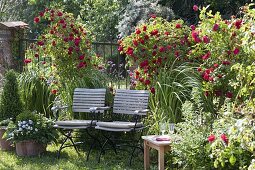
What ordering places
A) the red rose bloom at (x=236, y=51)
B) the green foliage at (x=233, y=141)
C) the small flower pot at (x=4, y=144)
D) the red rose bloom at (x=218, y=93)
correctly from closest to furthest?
the green foliage at (x=233, y=141) → the red rose bloom at (x=236, y=51) → the red rose bloom at (x=218, y=93) → the small flower pot at (x=4, y=144)

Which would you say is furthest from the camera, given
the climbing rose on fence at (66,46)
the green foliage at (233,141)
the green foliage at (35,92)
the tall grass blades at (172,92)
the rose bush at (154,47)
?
the green foliage at (35,92)

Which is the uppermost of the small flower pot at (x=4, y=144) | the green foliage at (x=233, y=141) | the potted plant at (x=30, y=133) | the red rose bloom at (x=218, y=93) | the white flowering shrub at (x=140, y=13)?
the white flowering shrub at (x=140, y=13)

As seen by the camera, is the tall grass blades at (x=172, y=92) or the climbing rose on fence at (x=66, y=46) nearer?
Answer: the tall grass blades at (x=172, y=92)

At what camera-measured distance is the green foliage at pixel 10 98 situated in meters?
5.99

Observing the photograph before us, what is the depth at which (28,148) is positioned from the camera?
556 cm

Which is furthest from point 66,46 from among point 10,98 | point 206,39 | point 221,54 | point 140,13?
point 140,13

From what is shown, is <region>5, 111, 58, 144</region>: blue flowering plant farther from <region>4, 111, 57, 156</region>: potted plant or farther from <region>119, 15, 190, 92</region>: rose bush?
<region>119, 15, 190, 92</region>: rose bush

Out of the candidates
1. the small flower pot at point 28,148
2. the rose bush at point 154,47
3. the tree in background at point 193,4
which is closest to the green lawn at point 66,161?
the small flower pot at point 28,148

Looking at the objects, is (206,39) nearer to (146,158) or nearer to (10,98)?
(146,158)

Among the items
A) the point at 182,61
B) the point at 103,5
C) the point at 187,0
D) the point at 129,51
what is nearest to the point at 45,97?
the point at 129,51

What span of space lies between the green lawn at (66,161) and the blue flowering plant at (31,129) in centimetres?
23

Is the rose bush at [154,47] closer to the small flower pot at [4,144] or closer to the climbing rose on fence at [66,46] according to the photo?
the climbing rose on fence at [66,46]

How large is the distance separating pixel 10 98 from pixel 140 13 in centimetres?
697

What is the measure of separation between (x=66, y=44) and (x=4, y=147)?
164 cm
